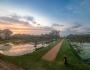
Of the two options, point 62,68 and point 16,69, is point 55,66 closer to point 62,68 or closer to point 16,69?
point 62,68

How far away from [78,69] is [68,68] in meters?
1.87

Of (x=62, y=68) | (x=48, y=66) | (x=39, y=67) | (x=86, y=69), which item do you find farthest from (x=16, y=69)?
(x=86, y=69)

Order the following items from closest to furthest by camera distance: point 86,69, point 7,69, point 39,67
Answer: point 7,69
point 39,67
point 86,69

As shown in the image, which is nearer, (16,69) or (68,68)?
(16,69)

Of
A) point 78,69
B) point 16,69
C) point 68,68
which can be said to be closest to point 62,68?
point 68,68

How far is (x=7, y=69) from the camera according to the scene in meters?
20.3

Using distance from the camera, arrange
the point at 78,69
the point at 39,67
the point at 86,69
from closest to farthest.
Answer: the point at 39,67 → the point at 78,69 → the point at 86,69

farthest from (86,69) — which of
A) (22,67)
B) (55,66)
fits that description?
(22,67)

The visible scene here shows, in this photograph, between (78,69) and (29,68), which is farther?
(78,69)

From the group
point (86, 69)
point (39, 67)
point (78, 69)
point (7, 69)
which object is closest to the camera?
point (7, 69)

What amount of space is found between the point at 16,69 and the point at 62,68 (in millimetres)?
6768

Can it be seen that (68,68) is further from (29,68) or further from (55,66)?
(29,68)

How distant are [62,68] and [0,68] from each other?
8.98m

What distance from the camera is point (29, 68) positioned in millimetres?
21453
